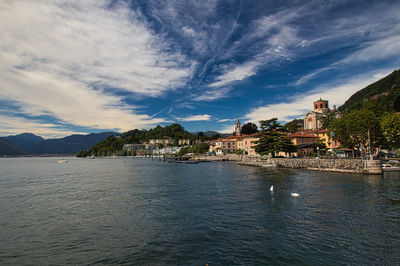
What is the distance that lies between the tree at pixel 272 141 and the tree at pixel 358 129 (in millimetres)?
11017

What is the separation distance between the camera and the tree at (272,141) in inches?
2138

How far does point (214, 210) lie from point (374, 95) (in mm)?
189903

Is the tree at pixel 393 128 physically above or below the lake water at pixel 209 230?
above

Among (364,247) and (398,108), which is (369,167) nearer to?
(364,247)

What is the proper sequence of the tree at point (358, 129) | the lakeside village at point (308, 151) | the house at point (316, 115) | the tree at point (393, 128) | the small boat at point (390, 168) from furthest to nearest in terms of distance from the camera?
the house at point (316, 115)
the tree at point (358, 129)
the tree at point (393, 128)
the lakeside village at point (308, 151)
the small boat at point (390, 168)

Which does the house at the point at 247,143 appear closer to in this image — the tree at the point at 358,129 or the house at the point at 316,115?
the house at the point at 316,115

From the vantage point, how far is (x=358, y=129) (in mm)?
43156

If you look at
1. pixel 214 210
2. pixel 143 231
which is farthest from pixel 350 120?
pixel 143 231

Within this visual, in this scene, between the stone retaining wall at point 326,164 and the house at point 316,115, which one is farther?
the house at point 316,115

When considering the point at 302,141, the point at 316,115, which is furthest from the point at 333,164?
the point at 316,115

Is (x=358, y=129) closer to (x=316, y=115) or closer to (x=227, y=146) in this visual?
(x=316, y=115)

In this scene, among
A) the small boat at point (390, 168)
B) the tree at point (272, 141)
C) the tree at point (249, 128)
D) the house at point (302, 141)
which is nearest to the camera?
the small boat at point (390, 168)

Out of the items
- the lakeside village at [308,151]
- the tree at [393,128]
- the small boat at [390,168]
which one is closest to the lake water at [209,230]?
the small boat at [390,168]

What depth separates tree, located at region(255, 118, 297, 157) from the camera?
54.3 m
